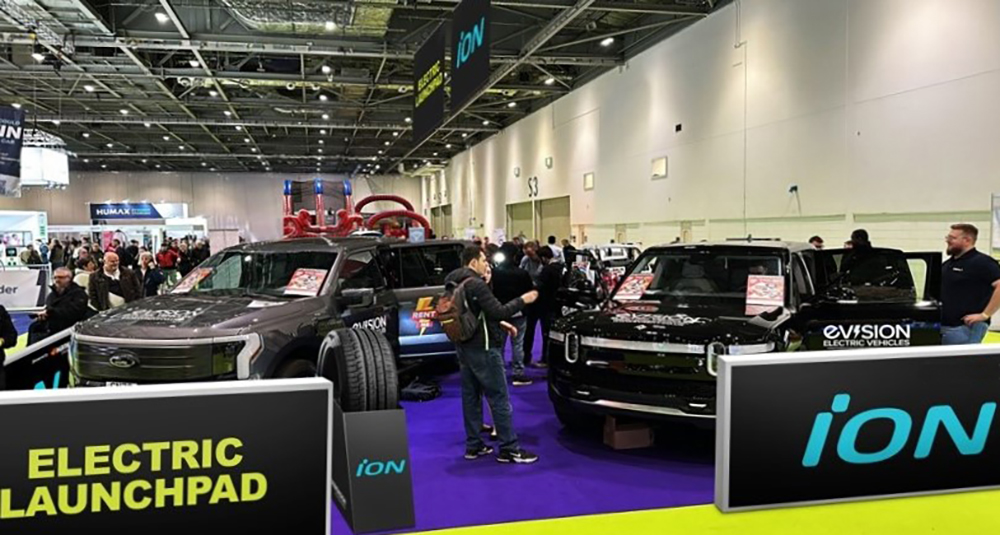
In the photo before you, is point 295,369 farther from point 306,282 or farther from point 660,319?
point 660,319

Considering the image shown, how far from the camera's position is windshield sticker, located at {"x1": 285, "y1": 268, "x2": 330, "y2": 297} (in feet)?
19.3

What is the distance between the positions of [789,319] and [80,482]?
4.73 metres

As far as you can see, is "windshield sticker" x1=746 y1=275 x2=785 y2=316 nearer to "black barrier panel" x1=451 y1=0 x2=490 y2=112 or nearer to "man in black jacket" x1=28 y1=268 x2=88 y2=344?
"black barrier panel" x1=451 y1=0 x2=490 y2=112

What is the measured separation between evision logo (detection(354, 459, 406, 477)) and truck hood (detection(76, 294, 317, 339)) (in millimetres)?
3610

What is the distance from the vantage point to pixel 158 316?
206 inches

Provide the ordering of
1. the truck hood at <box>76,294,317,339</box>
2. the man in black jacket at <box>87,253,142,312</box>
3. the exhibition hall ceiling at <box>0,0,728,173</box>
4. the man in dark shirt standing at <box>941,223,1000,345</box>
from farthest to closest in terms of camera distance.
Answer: the exhibition hall ceiling at <box>0,0,728,173</box>, the man in black jacket at <box>87,253,142,312</box>, the man in dark shirt standing at <box>941,223,1000,345</box>, the truck hood at <box>76,294,317,339</box>

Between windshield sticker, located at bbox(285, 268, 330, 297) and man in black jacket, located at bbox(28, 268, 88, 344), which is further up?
windshield sticker, located at bbox(285, 268, 330, 297)

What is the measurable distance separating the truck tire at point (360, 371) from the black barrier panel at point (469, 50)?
13.4 feet

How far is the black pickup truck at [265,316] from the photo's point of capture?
16.1ft

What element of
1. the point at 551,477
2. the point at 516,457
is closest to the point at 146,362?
the point at 516,457

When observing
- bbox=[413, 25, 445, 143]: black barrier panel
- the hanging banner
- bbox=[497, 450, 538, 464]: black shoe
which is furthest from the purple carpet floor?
the hanging banner

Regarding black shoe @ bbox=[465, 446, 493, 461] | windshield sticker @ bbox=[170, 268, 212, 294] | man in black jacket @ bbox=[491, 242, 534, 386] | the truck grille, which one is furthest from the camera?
man in black jacket @ bbox=[491, 242, 534, 386]

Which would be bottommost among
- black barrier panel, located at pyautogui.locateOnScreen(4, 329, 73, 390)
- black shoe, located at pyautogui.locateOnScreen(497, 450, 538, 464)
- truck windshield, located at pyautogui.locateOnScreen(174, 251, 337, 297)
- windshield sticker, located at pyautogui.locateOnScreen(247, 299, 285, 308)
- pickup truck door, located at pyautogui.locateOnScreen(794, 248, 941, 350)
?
black shoe, located at pyautogui.locateOnScreen(497, 450, 538, 464)

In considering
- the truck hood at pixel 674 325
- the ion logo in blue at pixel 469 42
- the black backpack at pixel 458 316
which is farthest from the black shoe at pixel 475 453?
the ion logo in blue at pixel 469 42
